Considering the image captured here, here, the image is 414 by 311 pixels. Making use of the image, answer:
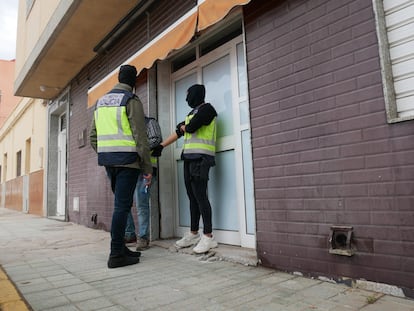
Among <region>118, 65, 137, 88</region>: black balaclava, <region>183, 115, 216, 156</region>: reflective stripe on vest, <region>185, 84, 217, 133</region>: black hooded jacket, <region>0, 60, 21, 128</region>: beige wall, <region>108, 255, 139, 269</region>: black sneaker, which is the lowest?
<region>108, 255, 139, 269</region>: black sneaker

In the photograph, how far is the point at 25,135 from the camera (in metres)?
13.5

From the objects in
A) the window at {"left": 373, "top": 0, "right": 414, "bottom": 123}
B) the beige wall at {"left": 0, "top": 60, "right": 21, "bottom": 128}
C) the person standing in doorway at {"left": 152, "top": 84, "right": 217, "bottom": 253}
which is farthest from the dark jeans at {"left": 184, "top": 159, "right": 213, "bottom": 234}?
the beige wall at {"left": 0, "top": 60, "right": 21, "bottom": 128}

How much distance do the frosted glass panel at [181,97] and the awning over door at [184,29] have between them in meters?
0.69

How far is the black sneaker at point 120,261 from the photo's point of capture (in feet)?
11.0

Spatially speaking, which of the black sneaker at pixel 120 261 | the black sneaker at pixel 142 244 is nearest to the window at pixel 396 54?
the black sneaker at pixel 120 261

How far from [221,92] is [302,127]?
167 cm

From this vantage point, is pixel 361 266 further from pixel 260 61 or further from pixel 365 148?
pixel 260 61

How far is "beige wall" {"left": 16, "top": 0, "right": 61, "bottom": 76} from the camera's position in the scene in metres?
7.63

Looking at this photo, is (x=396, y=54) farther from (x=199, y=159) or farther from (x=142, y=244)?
(x=142, y=244)

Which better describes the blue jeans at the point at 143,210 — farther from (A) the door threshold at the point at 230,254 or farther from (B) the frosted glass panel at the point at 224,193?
(B) the frosted glass panel at the point at 224,193

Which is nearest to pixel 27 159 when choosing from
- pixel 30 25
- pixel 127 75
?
pixel 30 25

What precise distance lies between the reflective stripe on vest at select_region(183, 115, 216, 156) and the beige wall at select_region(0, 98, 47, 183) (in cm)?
808

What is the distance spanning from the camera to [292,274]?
2.90 metres

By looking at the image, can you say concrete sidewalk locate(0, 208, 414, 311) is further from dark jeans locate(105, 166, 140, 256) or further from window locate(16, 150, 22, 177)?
window locate(16, 150, 22, 177)
